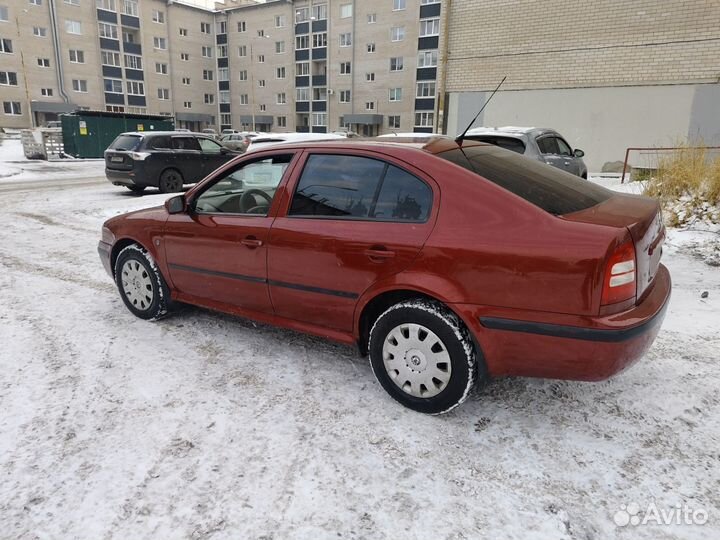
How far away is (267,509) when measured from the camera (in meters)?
2.21

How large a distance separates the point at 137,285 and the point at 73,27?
61146 millimetres

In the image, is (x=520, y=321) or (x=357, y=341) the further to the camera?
(x=357, y=341)

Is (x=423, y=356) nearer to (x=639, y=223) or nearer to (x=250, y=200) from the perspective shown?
(x=639, y=223)

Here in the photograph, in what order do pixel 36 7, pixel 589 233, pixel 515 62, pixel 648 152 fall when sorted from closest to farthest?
pixel 589 233, pixel 648 152, pixel 515 62, pixel 36 7

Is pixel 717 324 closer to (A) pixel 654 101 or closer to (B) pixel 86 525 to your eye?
(B) pixel 86 525

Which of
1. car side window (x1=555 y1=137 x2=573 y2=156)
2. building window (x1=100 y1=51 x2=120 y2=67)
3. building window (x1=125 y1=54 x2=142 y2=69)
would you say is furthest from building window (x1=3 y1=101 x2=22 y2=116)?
car side window (x1=555 y1=137 x2=573 y2=156)

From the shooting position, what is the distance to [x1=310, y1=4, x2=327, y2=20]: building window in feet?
178

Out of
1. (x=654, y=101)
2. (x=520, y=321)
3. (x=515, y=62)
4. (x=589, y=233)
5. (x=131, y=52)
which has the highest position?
(x=131, y=52)

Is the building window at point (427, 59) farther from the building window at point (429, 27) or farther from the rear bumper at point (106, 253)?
the rear bumper at point (106, 253)

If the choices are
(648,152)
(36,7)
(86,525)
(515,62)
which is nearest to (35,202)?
(86,525)

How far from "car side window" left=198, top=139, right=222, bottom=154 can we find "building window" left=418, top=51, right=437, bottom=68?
39277 millimetres

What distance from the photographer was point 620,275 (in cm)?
241

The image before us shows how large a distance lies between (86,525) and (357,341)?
1696 mm

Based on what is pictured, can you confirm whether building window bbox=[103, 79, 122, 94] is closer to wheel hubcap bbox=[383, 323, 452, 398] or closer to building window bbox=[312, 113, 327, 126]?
building window bbox=[312, 113, 327, 126]
